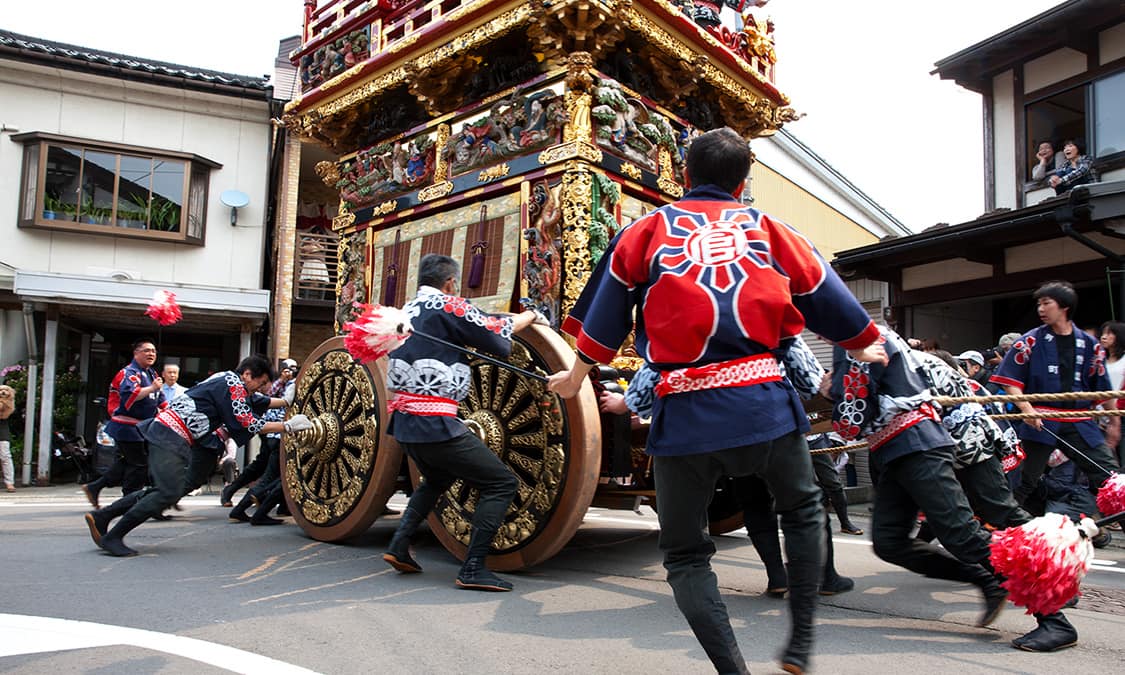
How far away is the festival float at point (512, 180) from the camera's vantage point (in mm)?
4301

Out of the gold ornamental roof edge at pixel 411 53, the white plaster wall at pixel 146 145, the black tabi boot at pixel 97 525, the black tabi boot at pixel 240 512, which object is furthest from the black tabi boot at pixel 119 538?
the white plaster wall at pixel 146 145

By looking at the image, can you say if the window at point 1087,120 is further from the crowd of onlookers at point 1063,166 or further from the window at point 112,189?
the window at point 112,189

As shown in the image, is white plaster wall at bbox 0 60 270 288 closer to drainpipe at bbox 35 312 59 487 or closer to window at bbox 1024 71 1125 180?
drainpipe at bbox 35 312 59 487

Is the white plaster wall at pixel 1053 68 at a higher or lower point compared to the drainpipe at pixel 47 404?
higher

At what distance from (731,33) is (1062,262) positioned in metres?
5.53

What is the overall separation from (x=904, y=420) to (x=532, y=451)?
6.25ft

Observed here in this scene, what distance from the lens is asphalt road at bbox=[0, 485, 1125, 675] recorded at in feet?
9.18

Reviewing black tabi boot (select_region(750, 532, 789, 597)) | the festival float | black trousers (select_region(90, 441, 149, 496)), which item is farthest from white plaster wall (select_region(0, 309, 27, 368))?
black tabi boot (select_region(750, 532, 789, 597))

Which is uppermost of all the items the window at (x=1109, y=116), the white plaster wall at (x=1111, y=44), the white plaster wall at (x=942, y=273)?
the white plaster wall at (x=1111, y=44)

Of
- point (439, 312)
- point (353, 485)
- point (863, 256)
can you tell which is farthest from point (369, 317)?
point (863, 256)

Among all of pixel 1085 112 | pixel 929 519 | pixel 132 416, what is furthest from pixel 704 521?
pixel 1085 112

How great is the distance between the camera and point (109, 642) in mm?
2971

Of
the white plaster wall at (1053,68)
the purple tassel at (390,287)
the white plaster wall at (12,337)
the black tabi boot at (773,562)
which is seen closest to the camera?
the black tabi boot at (773,562)

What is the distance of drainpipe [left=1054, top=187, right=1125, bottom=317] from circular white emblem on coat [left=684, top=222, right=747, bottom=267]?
673cm
